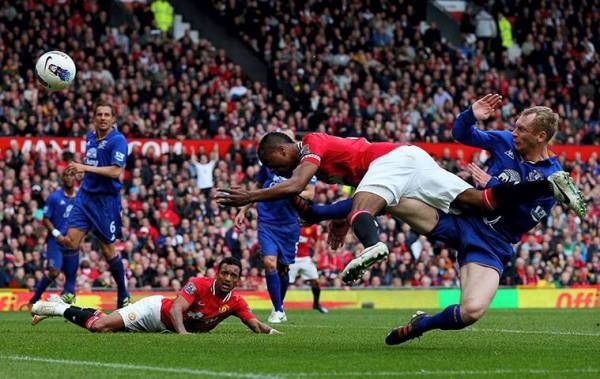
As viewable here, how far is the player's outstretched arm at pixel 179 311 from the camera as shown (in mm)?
12789

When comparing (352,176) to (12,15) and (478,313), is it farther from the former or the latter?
(12,15)

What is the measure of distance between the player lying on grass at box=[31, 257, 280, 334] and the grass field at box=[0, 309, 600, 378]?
22 cm

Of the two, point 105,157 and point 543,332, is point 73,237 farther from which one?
point 543,332

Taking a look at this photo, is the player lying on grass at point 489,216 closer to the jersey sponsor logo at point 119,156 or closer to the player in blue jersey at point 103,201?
the jersey sponsor logo at point 119,156

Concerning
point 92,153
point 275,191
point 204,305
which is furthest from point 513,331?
point 92,153

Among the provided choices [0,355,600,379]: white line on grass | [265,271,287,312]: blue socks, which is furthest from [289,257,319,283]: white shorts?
[0,355,600,379]: white line on grass

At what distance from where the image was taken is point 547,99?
36.8 meters

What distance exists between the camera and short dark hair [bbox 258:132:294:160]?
36.4 ft

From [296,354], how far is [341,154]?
72.7 inches

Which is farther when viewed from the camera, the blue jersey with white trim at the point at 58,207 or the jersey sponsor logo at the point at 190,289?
the blue jersey with white trim at the point at 58,207

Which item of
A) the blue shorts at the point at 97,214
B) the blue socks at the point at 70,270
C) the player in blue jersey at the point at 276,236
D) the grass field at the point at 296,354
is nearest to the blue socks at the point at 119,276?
the blue shorts at the point at 97,214

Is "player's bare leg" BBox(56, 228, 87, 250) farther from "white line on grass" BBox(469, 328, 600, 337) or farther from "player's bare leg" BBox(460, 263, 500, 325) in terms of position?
"player's bare leg" BBox(460, 263, 500, 325)

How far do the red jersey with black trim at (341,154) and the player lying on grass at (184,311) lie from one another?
1.91 meters

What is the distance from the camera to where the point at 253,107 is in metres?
31.1
